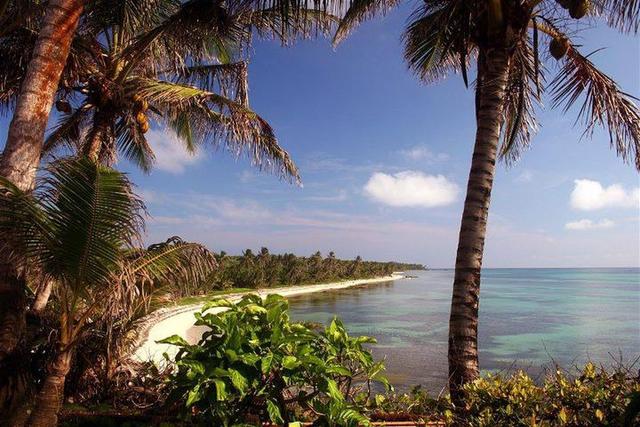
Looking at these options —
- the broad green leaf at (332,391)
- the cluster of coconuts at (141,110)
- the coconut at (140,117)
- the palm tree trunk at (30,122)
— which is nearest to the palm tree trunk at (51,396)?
the palm tree trunk at (30,122)

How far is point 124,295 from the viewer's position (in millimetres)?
3738

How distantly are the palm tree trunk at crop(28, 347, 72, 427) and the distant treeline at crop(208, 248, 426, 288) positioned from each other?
21.5 meters

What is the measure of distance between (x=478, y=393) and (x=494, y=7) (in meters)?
3.67

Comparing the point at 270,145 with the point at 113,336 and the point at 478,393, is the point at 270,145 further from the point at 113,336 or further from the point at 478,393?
the point at 478,393

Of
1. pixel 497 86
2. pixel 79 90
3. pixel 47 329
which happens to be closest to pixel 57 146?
pixel 79 90

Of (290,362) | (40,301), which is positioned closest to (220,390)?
(290,362)

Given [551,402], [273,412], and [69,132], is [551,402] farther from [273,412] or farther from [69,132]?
[69,132]

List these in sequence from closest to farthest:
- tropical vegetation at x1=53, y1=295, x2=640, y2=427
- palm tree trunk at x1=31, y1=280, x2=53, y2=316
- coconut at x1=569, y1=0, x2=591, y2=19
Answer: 1. tropical vegetation at x1=53, y1=295, x2=640, y2=427
2. coconut at x1=569, y1=0, x2=591, y2=19
3. palm tree trunk at x1=31, y1=280, x2=53, y2=316

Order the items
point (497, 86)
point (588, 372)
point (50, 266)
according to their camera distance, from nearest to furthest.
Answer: point (588, 372) < point (50, 266) < point (497, 86)

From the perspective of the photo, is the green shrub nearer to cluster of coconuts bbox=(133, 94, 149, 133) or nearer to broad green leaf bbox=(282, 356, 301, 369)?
broad green leaf bbox=(282, 356, 301, 369)

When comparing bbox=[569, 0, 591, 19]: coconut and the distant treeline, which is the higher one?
bbox=[569, 0, 591, 19]: coconut

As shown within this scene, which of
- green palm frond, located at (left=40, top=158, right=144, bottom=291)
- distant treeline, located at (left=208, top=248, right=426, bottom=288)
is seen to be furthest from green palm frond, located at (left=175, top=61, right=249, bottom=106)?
distant treeline, located at (left=208, top=248, right=426, bottom=288)

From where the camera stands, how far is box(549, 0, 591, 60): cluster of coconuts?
482 cm

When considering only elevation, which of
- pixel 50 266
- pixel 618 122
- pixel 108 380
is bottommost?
pixel 108 380
